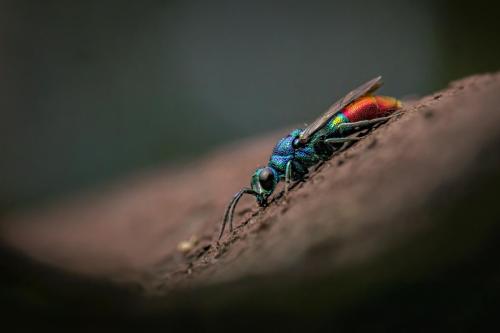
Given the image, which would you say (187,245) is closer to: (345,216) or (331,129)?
(331,129)

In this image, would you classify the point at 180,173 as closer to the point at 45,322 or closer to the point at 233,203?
the point at 233,203

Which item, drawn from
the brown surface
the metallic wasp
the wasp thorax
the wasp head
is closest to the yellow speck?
the brown surface

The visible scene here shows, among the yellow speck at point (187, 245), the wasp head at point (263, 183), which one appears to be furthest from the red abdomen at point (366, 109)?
the yellow speck at point (187, 245)

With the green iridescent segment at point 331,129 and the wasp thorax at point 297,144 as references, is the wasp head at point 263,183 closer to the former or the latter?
the wasp thorax at point 297,144

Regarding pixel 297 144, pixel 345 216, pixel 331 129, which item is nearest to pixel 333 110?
pixel 331 129

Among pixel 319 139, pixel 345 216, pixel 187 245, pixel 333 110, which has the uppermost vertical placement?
pixel 333 110

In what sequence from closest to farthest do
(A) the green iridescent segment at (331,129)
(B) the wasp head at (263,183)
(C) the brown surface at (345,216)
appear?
(C) the brown surface at (345,216), (B) the wasp head at (263,183), (A) the green iridescent segment at (331,129)

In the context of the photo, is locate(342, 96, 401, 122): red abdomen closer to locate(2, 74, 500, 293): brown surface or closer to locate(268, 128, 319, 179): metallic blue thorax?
locate(268, 128, 319, 179): metallic blue thorax

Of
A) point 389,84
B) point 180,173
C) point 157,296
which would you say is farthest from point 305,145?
point 389,84
